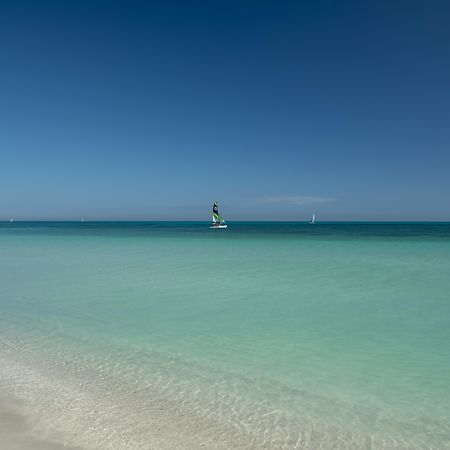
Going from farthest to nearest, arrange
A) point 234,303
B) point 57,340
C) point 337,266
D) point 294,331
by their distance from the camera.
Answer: point 337,266, point 234,303, point 294,331, point 57,340

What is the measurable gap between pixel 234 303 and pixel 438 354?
5.12 meters

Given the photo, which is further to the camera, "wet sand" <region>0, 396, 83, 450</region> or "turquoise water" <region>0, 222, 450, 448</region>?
"turquoise water" <region>0, 222, 450, 448</region>

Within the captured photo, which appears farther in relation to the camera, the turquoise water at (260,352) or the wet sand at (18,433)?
the turquoise water at (260,352)

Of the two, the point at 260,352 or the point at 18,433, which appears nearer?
the point at 18,433

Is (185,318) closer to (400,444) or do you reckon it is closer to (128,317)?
(128,317)

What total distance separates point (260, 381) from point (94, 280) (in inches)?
414

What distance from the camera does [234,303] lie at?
32.9 feet

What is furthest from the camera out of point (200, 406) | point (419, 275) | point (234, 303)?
point (419, 275)

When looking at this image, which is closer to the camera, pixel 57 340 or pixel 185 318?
pixel 57 340

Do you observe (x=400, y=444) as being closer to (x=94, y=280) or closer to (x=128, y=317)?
(x=128, y=317)

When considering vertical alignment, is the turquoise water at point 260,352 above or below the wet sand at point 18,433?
below

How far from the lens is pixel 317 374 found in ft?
17.3

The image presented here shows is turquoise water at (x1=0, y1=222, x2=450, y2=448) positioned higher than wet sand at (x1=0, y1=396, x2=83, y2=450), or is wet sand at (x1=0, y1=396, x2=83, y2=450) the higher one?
wet sand at (x1=0, y1=396, x2=83, y2=450)

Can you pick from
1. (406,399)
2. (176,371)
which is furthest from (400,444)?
(176,371)
